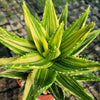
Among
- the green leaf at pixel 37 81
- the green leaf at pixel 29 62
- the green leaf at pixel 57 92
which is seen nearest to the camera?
the green leaf at pixel 29 62

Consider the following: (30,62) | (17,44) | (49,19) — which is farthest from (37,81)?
(49,19)

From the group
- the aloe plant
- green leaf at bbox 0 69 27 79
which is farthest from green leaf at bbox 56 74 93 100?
green leaf at bbox 0 69 27 79

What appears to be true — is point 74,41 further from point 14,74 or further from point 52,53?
point 14,74

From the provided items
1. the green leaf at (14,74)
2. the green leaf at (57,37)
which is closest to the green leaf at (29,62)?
the green leaf at (57,37)

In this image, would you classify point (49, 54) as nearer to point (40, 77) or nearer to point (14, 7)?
point (40, 77)

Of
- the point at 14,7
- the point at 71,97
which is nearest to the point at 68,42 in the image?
the point at 71,97

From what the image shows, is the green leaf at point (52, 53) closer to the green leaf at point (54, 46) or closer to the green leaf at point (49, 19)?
Result: the green leaf at point (54, 46)
